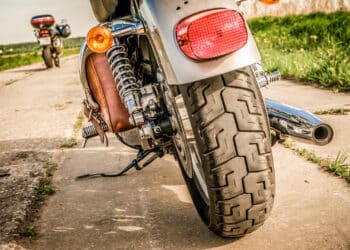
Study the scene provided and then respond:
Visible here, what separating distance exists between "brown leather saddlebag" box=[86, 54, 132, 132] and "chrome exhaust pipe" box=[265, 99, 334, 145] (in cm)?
60

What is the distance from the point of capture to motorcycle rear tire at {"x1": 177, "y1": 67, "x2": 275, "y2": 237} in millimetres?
1442

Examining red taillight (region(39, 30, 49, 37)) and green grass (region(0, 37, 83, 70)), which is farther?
green grass (region(0, 37, 83, 70))

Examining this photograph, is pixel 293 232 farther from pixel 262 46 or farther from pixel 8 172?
pixel 262 46

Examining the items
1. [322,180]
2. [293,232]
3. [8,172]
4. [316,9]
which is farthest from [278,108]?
[316,9]

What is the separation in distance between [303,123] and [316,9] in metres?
14.6

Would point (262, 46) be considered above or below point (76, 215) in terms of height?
below

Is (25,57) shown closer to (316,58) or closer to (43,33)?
(43,33)

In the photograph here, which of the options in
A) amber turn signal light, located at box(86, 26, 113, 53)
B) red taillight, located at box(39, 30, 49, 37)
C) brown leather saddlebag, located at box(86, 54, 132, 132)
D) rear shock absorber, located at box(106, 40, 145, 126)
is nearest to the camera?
amber turn signal light, located at box(86, 26, 113, 53)

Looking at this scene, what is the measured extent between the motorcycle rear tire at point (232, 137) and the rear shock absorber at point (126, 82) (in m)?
0.29

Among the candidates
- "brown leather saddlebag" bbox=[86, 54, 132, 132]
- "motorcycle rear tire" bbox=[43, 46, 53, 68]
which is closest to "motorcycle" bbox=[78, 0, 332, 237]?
"brown leather saddlebag" bbox=[86, 54, 132, 132]

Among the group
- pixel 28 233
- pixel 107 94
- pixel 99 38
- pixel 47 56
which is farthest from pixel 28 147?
pixel 47 56

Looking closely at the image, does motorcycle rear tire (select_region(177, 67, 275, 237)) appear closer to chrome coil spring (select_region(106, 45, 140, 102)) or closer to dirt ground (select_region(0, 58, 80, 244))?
chrome coil spring (select_region(106, 45, 140, 102))

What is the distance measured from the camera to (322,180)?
2.20 meters

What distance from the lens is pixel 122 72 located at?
178cm
